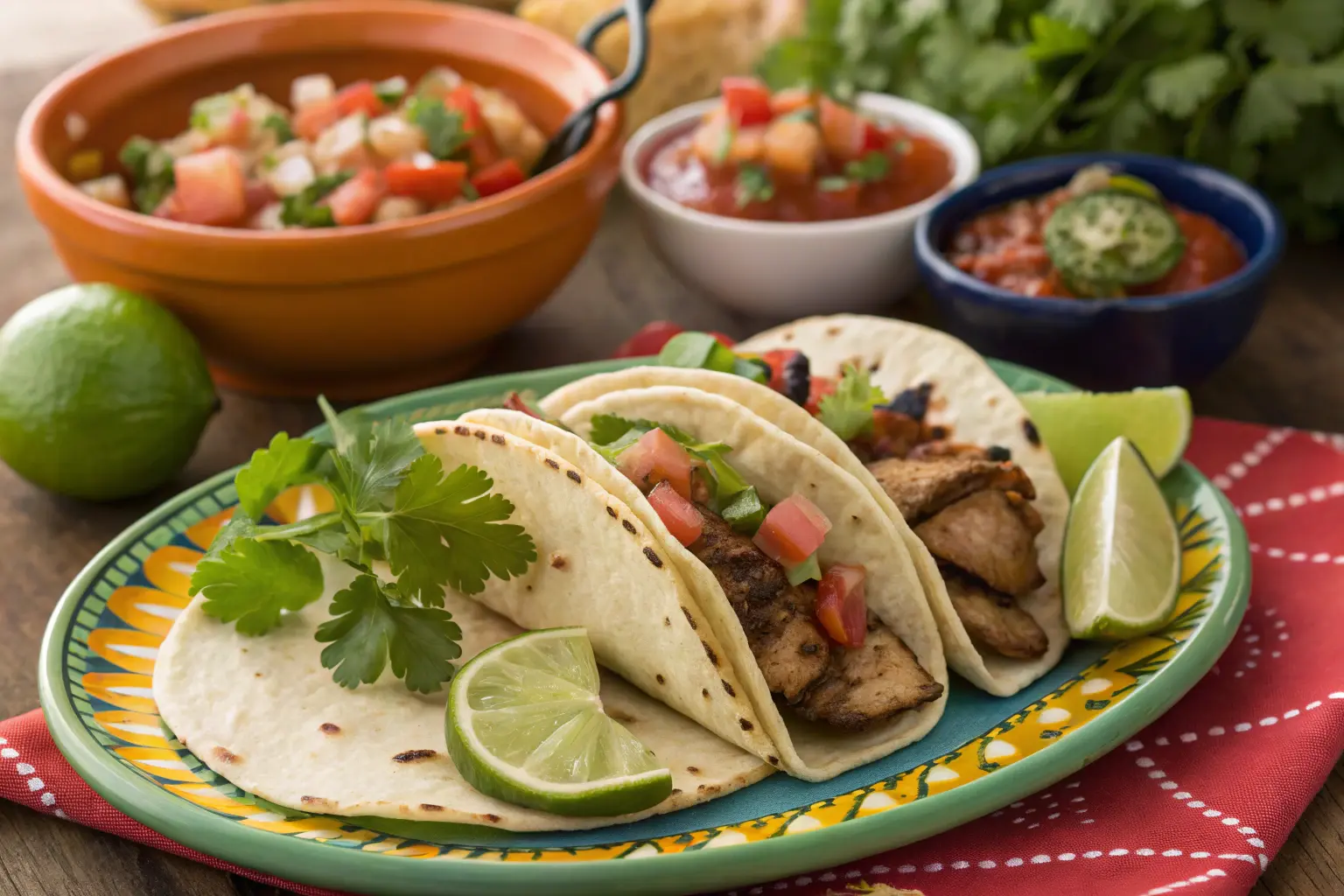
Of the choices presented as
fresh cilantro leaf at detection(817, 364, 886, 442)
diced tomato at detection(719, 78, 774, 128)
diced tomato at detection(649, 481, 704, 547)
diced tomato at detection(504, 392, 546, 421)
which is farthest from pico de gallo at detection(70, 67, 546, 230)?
diced tomato at detection(649, 481, 704, 547)

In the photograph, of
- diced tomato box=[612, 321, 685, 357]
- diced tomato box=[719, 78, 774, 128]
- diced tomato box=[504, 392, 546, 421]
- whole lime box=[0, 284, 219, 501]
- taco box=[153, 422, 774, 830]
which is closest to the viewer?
taco box=[153, 422, 774, 830]

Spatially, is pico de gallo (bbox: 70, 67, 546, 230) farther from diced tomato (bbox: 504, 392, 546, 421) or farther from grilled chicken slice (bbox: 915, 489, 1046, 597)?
grilled chicken slice (bbox: 915, 489, 1046, 597)

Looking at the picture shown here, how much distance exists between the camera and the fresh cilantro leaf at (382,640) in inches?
102

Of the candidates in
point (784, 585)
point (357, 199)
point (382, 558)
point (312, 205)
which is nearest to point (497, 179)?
point (357, 199)

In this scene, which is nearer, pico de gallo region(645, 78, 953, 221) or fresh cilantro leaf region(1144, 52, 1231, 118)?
fresh cilantro leaf region(1144, 52, 1231, 118)

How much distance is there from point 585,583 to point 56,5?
6894mm

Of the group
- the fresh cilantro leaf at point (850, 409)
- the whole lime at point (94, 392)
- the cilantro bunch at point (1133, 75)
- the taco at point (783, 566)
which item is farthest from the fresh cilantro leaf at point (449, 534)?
the cilantro bunch at point (1133, 75)

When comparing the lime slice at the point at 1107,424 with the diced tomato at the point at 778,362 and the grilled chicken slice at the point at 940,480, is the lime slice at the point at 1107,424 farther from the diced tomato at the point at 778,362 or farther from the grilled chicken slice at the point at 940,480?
the diced tomato at the point at 778,362

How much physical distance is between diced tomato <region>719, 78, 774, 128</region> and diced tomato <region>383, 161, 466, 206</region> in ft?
3.26

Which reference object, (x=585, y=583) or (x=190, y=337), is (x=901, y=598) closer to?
(x=585, y=583)

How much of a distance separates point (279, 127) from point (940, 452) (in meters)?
2.38

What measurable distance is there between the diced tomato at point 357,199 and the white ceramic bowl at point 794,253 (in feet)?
3.01

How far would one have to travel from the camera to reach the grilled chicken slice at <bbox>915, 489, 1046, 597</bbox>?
2.79 m

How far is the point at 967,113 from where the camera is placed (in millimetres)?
4758
